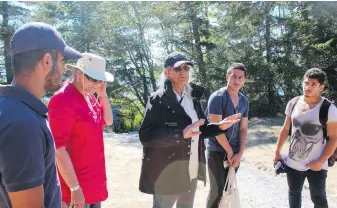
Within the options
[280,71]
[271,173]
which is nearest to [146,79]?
[280,71]

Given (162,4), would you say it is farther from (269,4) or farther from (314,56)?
(314,56)

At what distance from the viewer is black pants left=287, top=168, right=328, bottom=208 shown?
9.72 feet

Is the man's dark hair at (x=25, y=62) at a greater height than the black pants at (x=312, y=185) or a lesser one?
greater

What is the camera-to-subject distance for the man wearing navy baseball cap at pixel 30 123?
108cm

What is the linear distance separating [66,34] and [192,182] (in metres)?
16.3

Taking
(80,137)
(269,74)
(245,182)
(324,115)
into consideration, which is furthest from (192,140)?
(269,74)

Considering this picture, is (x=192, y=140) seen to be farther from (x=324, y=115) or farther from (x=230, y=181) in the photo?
(x=324, y=115)

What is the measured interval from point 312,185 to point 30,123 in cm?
273

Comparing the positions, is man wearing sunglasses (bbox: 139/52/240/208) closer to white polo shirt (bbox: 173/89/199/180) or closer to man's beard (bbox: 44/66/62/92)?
white polo shirt (bbox: 173/89/199/180)

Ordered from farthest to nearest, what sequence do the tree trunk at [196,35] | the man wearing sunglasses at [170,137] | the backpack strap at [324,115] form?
the tree trunk at [196,35]
the backpack strap at [324,115]
the man wearing sunglasses at [170,137]

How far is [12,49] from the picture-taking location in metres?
1.24

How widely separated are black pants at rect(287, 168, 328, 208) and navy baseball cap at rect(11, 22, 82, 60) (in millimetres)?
2568

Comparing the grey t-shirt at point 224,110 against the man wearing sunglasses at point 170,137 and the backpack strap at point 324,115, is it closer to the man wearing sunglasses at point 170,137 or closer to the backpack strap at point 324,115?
the man wearing sunglasses at point 170,137

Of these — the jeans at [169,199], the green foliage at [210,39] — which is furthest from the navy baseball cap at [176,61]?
the green foliage at [210,39]
